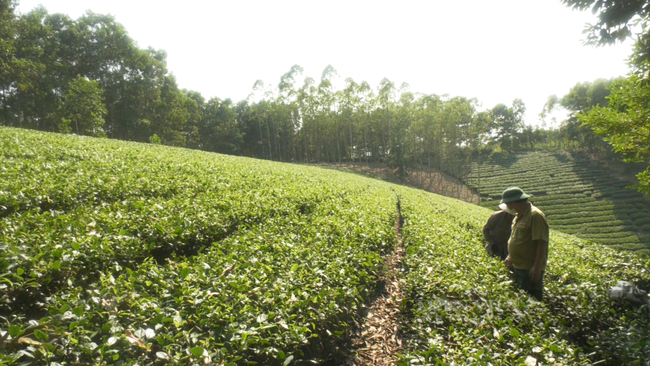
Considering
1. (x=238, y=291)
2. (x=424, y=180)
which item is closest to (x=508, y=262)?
(x=238, y=291)

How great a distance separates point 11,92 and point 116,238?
131 feet

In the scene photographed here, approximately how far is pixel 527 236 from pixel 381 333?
98.6 inches

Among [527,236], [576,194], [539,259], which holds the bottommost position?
[576,194]

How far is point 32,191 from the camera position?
5340mm

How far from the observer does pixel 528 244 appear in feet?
14.6

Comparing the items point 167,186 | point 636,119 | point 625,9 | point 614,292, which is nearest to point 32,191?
point 167,186

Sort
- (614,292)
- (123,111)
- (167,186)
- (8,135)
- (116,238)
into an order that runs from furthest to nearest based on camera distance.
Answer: (123,111) → (8,135) → (167,186) → (116,238) → (614,292)

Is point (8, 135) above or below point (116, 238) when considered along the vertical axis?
above

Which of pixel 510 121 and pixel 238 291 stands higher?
pixel 510 121

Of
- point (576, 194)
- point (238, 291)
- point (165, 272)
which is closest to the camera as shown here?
point (238, 291)

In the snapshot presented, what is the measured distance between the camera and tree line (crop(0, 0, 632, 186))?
28.1 m

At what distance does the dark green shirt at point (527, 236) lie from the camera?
4219 millimetres

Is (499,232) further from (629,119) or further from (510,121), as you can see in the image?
(510,121)

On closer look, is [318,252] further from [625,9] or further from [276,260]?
[625,9]
